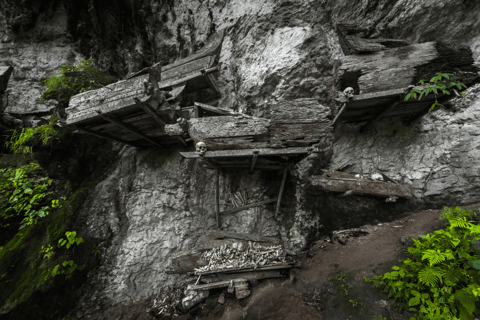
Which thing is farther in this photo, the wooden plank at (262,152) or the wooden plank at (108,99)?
the wooden plank at (262,152)

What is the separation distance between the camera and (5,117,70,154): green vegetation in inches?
202

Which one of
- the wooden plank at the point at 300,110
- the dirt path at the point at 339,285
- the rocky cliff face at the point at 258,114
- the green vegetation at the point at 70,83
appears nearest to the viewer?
the dirt path at the point at 339,285

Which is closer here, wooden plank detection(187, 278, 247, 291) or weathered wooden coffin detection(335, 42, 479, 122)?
weathered wooden coffin detection(335, 42, 479, 122)

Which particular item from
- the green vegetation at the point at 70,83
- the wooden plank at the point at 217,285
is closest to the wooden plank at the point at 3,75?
the green vegetation at the point at 70,83

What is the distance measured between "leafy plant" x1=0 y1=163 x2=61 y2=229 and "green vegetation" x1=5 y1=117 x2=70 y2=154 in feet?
2.55

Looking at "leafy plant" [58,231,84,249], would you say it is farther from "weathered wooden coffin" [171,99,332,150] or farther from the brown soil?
"weathered wooden coffin" [171,99,332,150]

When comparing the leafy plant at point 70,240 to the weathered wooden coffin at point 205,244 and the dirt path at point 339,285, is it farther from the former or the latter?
the dirt path at point 339,285

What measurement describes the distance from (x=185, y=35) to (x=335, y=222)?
9.91 metres

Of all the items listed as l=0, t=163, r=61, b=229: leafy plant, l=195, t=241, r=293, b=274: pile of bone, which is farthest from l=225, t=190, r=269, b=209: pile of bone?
l=0, t=163, r=61, b=229: leafy plant

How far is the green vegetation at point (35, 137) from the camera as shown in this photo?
5.13 meters

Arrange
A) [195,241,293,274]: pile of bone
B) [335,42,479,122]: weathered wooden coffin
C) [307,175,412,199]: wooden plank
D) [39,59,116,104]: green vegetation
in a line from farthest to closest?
[39,59,116,104]: green vegetation < [307,175,412,199]: wooden plank < [195,241,293,274]: pile of bone < [335,42,479,122]: weathered wooden coffin

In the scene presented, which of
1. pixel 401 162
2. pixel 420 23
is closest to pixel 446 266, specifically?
pixel 401 162

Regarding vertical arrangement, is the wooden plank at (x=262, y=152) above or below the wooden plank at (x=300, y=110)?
below

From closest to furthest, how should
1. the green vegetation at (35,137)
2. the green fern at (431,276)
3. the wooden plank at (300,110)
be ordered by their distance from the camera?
the green fern at (431,276) < the wooden plank at (300,110) < the green vegetation at (35,137)
